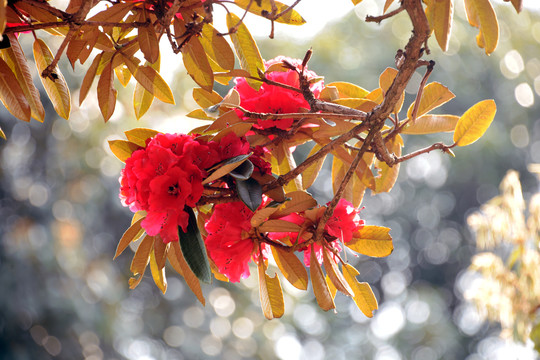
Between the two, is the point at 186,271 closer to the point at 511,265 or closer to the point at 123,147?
the point at 123,147

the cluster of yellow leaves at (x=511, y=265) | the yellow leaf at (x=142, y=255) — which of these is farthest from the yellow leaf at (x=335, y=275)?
the cluster of yellow leaves at (x=511, y=265)

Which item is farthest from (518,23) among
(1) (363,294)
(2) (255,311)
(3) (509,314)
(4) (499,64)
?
(1) (363,294)

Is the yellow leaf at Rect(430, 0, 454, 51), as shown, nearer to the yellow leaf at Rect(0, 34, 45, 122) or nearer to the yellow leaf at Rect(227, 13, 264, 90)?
the yellow leaf at Rect(227, 13, 264, 90)

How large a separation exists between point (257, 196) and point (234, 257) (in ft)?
0.33

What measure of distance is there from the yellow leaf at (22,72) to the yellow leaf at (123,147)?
114mm

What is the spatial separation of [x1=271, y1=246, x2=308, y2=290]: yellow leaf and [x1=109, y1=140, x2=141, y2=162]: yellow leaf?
23cm

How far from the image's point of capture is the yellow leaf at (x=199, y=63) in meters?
0.79

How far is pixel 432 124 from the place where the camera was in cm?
83

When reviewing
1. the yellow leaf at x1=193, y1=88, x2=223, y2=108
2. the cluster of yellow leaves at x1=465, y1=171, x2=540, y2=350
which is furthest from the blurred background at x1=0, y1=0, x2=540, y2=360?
the yellow leaf at x1=193, y1=88, x2=223, y2=108

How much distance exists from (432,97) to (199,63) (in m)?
0.33

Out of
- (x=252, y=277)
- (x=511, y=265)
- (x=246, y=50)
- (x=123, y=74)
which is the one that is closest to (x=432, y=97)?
(x=246, y=50)

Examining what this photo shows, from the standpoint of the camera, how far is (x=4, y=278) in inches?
158

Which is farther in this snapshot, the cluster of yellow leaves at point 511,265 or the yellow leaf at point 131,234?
the cluster of yellow leaves at point 511,265

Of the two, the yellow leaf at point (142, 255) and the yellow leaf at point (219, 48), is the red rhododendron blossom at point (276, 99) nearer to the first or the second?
the yellow leaf at point (219, 48)
